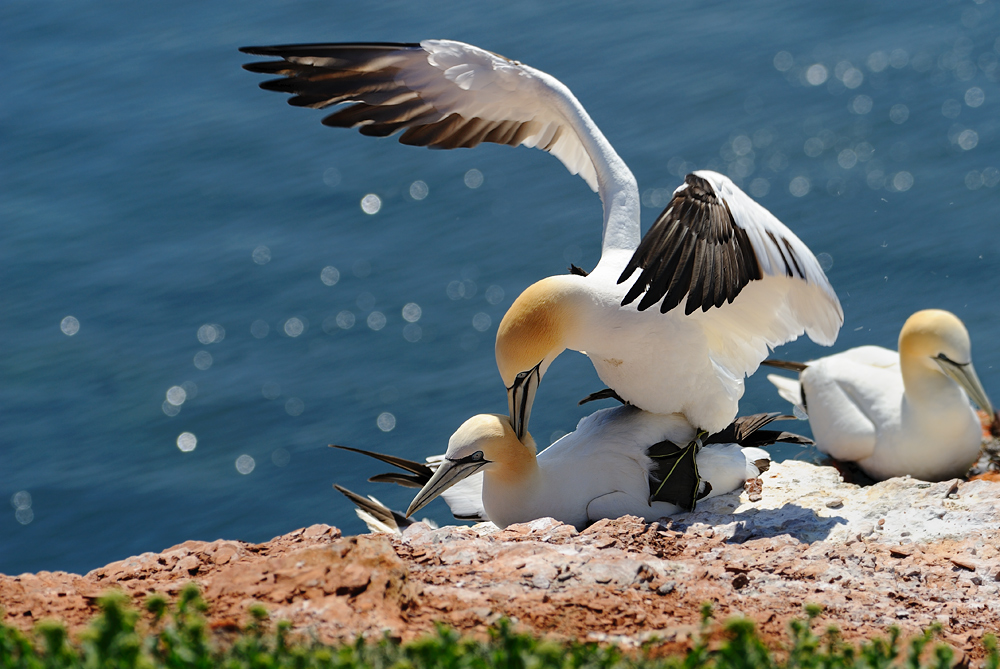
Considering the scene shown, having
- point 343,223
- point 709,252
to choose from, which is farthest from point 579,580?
point 343,223

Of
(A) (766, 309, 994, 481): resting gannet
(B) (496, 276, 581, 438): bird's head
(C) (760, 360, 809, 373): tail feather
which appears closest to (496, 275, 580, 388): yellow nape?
(B) (496, 276, 581, 438): bird's head

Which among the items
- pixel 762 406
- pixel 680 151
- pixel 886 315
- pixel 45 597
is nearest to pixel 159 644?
pixel 45 597

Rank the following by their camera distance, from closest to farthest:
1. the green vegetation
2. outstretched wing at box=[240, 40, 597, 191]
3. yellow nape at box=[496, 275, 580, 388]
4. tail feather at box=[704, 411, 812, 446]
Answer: the green vegetation
yellow nape at box=[496, 275, 580, 388]
outstretched wing at box=[240, 40, 597, 191]
tail feather at box=[704, 411, 812, 446]

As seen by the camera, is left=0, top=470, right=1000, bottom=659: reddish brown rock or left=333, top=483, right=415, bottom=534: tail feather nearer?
left=0, top=470, right=1000, bottom=659: reddish brown rock

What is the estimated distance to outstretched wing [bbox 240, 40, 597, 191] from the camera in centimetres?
544

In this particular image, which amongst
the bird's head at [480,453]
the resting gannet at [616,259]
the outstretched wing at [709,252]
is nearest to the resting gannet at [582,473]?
the bird's head at [480,453]

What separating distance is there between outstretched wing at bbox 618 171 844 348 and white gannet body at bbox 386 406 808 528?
898mm

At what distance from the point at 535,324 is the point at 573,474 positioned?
80cm

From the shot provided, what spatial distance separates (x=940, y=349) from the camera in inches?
245

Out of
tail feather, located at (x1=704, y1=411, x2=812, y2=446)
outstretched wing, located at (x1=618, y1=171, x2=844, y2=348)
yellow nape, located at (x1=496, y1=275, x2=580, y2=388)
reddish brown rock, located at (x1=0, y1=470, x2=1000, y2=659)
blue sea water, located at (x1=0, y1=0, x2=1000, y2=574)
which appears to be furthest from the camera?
blue sea water, located at (x1=0, y1=0, x2=1000, y2=574)

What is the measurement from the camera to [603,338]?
15.9 ft

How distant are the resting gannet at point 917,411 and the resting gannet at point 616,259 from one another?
4.33 ft

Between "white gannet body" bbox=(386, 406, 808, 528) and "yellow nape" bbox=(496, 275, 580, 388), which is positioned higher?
"yellow nape" bbox=(496, 275, 580, 388)

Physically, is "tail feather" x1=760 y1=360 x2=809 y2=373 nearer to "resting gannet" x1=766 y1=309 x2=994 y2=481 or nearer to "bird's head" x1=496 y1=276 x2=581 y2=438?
"resting gannet" x1=766 y1=309 x2=994 y2=481
